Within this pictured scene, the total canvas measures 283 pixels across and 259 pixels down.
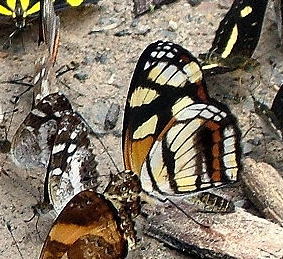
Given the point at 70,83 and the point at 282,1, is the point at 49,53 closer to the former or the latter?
the point at 70,83

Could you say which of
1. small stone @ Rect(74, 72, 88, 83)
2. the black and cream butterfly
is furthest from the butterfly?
the black and cream butterfly

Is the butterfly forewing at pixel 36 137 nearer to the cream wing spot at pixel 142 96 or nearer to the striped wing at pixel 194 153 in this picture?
the cream wing spot at pixel 142 96

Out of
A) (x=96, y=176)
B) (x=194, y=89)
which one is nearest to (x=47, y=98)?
(x=96, y=176)

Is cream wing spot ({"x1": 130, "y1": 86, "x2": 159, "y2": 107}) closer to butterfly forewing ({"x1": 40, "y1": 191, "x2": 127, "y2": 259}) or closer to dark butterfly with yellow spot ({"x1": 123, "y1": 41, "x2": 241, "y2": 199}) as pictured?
dark butterfly with yellow spot ({"x1": 123, "y1": 41, "x2": 241, "y2": 199})

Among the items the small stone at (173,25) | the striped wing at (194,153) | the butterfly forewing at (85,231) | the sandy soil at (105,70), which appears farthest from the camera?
the small stone at (173,25)

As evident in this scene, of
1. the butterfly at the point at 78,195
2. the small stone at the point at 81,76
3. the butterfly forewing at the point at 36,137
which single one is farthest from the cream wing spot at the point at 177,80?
the small stone at the point at 81,76

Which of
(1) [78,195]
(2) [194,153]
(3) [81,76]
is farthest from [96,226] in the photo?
(3) [81,76]

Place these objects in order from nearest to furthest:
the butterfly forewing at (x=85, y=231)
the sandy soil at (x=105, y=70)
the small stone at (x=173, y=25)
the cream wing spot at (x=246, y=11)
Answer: the butterfly forewing at (x=85, y=231), the sandy soil at (x=105, y=70), the cream wing spot at (x=246, y=11), the small stone at (x=173, y=25)
